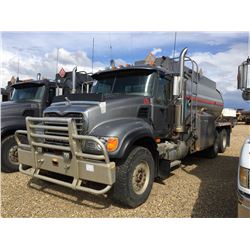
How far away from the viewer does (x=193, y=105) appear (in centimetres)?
675

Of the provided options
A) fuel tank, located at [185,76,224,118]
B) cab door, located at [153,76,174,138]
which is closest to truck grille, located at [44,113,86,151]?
cab door, located at [153,76,174,138]

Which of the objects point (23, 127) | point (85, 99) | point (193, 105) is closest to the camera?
point (85, 99)

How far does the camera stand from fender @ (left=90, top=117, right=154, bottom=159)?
3.65 meters

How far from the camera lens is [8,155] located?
5.94 metres

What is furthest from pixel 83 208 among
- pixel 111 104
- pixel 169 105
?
pixel 169 105

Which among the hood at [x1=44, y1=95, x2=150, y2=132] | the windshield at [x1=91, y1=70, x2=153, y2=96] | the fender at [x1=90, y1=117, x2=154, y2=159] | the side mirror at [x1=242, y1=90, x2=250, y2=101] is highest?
the windshield at [x1=91, y1=70, x2=153, y2=96]

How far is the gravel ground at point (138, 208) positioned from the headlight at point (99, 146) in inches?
39.7

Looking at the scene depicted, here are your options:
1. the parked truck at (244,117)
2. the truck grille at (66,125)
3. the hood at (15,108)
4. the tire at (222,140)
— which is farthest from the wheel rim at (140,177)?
the parked truck at (244,117)

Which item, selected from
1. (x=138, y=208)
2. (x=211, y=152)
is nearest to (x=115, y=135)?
(x=138, y=208)

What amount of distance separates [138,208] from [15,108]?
4.30 meters

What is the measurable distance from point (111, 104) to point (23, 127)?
10.3 ft

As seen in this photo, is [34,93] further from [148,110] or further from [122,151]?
[122,151]

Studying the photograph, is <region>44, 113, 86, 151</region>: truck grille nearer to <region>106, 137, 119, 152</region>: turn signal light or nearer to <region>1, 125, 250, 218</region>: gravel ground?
<region>106, 137, 119, 152</region>: turn signal light

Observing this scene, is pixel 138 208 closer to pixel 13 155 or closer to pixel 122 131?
pixel 122 131
